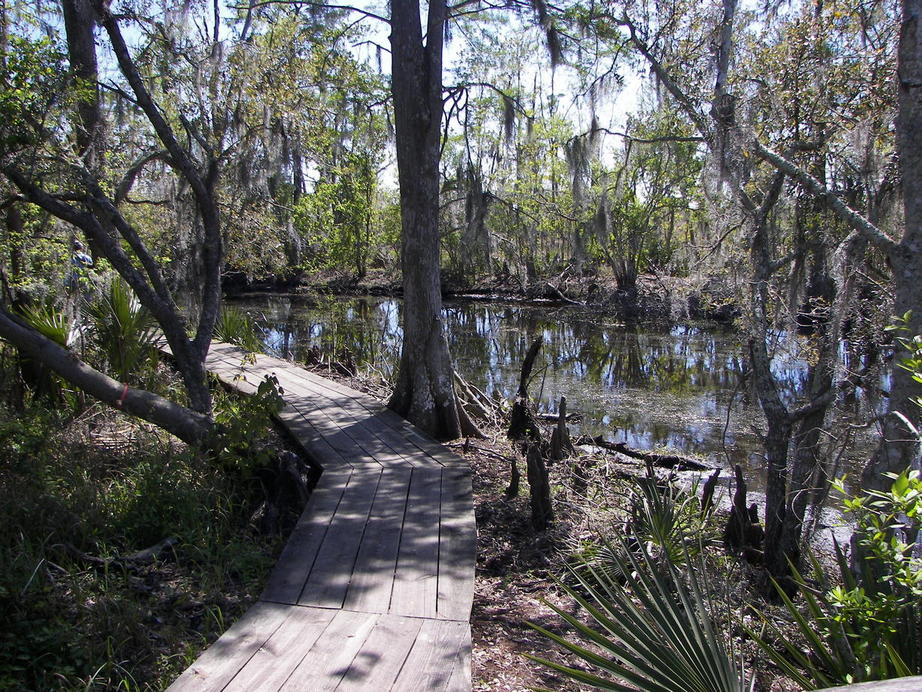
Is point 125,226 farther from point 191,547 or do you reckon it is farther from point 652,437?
point 652,437

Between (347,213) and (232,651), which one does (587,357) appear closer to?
(232,651)

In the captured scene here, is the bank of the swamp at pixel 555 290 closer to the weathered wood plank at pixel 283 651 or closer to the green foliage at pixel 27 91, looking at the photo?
the green foliage at pixel 27 91

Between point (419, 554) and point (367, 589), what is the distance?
1.58ft

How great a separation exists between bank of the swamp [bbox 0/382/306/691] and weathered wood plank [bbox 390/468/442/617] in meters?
0.82

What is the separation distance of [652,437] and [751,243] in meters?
4.41

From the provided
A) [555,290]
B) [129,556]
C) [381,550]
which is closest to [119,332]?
[129,556]

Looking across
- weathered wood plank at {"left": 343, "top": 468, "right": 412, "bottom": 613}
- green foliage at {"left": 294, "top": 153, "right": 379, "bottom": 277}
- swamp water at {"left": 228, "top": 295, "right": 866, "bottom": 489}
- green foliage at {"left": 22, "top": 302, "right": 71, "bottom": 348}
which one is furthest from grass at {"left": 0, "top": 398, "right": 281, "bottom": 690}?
green foliage at {"left": 294, "top": 153, "right": 379, "bottom": 277}

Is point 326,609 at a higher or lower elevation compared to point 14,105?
lower

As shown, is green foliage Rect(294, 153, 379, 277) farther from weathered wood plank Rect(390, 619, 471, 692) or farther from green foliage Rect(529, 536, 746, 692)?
green foliage Rect(529, 536, 746, 692)

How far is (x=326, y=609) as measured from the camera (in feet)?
9.60

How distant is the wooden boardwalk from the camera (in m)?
2.44

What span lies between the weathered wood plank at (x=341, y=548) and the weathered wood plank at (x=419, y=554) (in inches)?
9.5

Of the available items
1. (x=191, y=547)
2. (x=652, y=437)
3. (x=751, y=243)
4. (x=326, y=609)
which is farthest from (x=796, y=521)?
(x=652, y=437)

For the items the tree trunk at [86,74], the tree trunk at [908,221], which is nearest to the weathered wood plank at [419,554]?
the tree trunk at [908,221]
